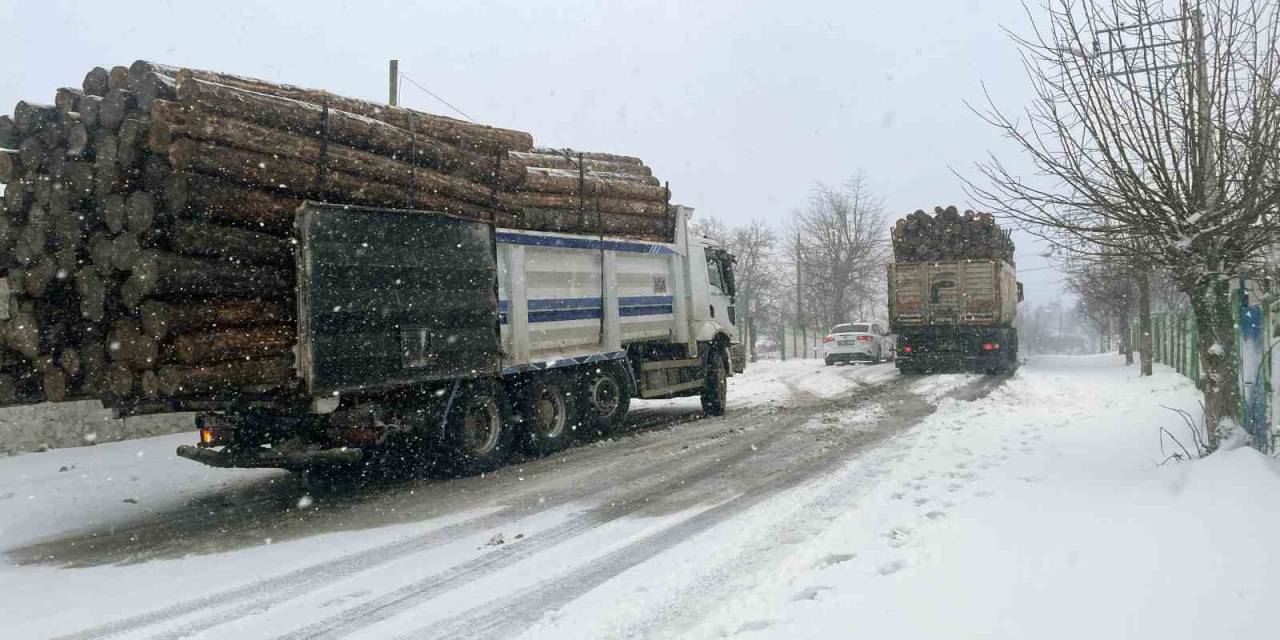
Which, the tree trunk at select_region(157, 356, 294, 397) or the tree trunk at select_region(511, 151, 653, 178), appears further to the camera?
the tree trunk at select_region(511, 151, 653, 178)

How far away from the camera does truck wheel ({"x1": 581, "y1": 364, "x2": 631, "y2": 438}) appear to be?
11164mm

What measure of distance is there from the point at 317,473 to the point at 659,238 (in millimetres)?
5588

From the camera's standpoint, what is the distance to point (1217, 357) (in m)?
7.55

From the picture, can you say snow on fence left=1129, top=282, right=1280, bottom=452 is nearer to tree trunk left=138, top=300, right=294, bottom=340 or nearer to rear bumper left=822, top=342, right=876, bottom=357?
tree trunk left=138, top=300, right=294, bottom=340

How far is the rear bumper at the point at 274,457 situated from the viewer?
7.63 metres

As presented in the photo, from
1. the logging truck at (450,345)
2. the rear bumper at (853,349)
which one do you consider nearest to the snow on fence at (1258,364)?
the logging truck at (450,345)

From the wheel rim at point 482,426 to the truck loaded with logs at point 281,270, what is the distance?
1.0 inches

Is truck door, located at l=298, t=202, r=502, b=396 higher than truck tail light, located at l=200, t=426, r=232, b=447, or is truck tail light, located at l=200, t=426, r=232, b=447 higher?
truck door, located at l=298, t=202, r=502, b=396

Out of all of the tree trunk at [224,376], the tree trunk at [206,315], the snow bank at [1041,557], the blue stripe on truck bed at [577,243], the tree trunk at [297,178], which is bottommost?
the snow bank at [1041,557]

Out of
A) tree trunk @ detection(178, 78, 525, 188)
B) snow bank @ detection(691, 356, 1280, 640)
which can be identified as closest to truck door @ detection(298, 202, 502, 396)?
tree trunk @ detection(178, 78, 525, 188)

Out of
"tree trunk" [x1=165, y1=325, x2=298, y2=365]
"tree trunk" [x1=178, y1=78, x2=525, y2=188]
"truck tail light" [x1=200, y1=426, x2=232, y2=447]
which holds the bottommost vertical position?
"truck tail light" [x1=200, y1=426, x2=232, y2=447]

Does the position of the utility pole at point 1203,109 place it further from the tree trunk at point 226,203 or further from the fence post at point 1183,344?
the fence post at point 1183,344

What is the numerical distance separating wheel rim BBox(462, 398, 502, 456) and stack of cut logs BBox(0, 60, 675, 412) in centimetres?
210

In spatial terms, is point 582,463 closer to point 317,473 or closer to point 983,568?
point 317,473
